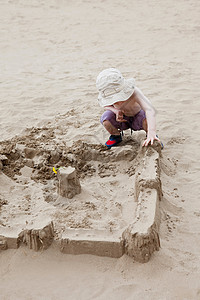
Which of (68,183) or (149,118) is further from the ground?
(149,118)

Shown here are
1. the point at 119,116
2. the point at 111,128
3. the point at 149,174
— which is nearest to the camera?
the point at 149,174

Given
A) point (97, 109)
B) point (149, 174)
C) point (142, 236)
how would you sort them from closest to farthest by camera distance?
point (142, 236), point (149, 174), point (97, 109)

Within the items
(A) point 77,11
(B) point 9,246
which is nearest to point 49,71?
(B) point 9,246

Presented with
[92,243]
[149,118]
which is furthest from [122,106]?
[92,243]

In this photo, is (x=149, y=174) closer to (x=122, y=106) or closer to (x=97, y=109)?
(x=122, y=106)

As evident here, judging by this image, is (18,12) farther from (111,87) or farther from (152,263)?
(152,263)

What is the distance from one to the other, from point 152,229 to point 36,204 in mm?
1039

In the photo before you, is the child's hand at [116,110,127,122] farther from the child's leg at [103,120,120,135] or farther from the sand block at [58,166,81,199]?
the sand block at [58,166,81,199]

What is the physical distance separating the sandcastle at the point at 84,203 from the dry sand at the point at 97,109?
0.06 metres

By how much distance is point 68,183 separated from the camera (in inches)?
115

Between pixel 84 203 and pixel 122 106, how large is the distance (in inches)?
44.7

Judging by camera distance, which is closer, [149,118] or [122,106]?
[149,118]

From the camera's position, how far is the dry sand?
2225 millimetres

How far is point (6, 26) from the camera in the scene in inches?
383
